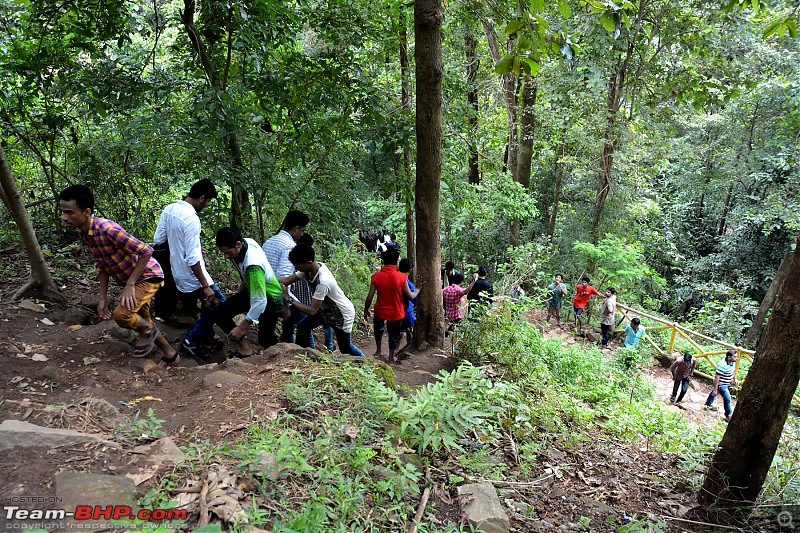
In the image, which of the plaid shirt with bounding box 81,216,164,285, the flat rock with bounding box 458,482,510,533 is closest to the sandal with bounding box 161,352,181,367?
the plaid shirt with bounding box 81,216,164,285

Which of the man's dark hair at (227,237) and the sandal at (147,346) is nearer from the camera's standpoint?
the sandal at (147,346)

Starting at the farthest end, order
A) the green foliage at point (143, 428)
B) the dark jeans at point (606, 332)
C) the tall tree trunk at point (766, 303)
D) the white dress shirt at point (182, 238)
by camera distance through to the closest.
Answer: the tall tree trunk at point (766, 303) → the dark jeans at point (606, 332) → the white dress shirt at point (182, 238) → the green foliage at point (143, 428)

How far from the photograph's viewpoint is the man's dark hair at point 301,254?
16.5 ft

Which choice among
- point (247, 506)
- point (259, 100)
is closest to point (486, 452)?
point (247, 506)

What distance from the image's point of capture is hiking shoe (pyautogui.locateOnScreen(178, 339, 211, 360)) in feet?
15.9

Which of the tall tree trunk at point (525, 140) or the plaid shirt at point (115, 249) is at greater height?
the tall tree trunk at point (525, 140)

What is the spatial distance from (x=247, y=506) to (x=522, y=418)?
2891mm

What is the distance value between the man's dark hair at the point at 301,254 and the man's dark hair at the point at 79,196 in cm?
186

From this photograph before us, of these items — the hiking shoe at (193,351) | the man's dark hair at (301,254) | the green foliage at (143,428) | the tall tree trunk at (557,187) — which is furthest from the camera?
the tall tree trunk at (557,187)

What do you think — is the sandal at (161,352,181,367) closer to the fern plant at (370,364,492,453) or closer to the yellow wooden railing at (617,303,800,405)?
the fern plant at (370,364,492,453)

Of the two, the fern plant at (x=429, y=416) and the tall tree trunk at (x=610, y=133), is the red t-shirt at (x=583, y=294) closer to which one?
the tall tree trunk at (x=610, y=133)

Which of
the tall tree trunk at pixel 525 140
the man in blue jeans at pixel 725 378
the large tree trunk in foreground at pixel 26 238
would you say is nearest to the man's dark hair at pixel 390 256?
the large tree trunk in foreground at pixel 26 238

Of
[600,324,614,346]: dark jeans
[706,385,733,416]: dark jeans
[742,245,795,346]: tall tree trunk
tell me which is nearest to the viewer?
[706,385,733,416]: dark jeans

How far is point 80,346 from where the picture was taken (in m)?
4.36
